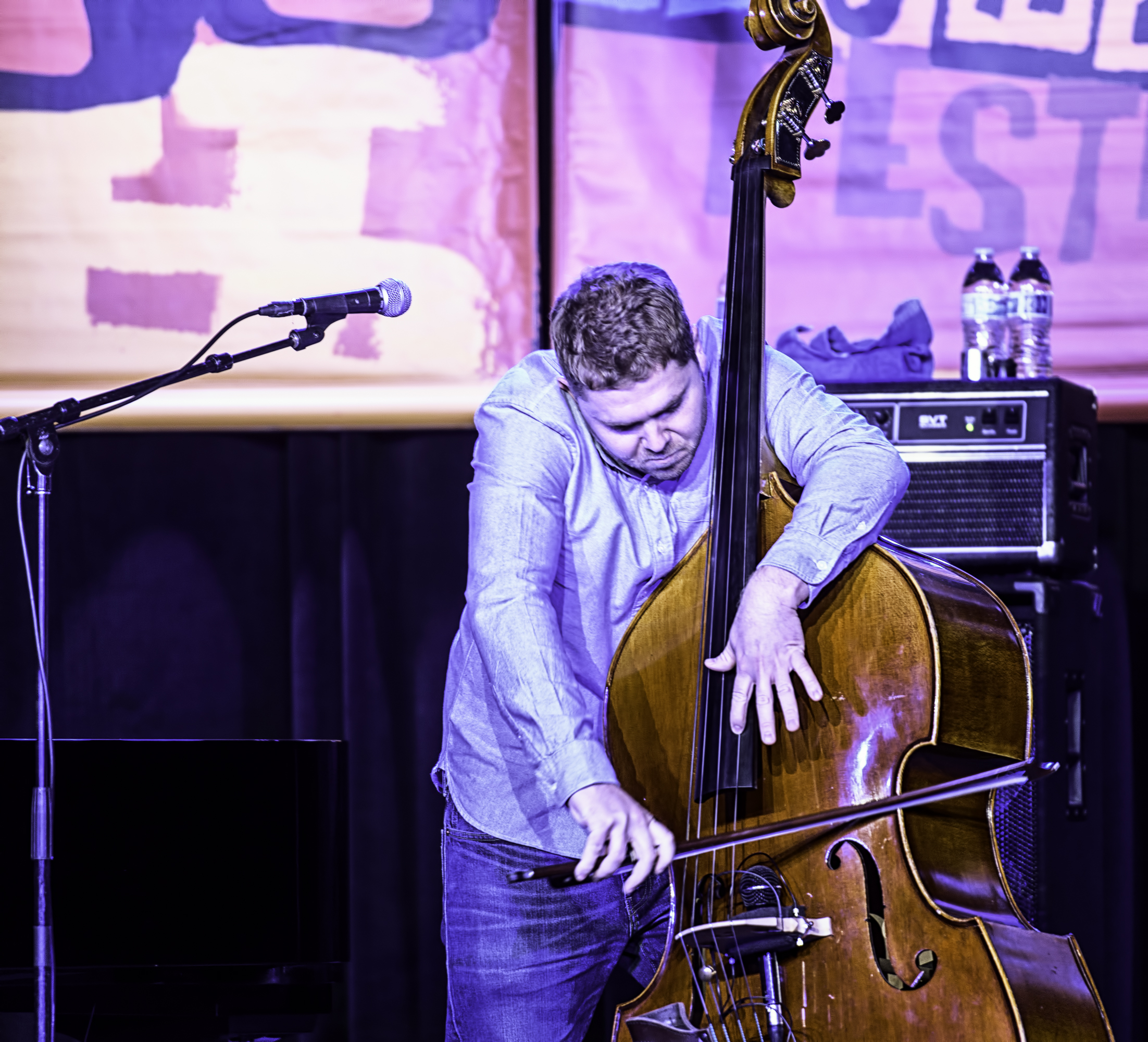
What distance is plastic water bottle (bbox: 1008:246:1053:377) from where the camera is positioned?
2.70 m

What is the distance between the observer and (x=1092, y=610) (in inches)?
96.2

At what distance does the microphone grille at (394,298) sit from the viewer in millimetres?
1837

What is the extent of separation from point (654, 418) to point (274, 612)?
1.76 meters

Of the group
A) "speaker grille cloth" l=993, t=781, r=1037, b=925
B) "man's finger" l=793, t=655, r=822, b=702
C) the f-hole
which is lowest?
A: "speaker grille cloth" l=993, t=781, r=1037, b=925

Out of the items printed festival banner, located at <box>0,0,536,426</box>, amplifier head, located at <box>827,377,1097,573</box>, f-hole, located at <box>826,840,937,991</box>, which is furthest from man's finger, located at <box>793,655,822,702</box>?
printed festival banner, located at <box>0,0,536,426</box>

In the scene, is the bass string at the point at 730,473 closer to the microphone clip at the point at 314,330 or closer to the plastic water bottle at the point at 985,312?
the microphone clip at the point at 314,330

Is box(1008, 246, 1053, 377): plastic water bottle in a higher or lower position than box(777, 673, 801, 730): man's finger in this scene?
higher

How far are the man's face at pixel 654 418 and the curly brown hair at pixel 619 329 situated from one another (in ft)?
0.05

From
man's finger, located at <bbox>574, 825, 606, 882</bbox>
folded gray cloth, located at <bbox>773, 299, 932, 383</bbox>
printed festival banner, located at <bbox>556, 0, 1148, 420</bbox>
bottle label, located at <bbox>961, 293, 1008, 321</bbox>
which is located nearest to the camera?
man's finger, located at <bbox>574, 825, 606, 882</bbox>

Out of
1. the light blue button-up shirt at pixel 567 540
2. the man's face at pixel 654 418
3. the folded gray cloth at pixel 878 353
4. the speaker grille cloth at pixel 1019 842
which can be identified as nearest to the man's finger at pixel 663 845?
the light blue button-up shirt at pixel 567 540

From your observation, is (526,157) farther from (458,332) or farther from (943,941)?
(943,941)

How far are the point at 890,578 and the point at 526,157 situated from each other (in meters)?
1.96

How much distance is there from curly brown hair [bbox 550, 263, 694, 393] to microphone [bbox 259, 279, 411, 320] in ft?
1.10

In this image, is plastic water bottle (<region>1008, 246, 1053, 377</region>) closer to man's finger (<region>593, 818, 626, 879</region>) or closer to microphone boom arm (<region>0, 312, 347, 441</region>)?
microphone boom arm (<region>0, 312, 347, 441</region>)
